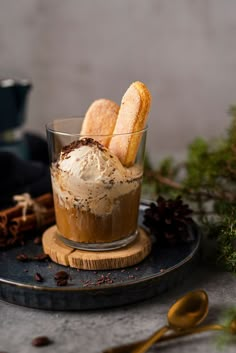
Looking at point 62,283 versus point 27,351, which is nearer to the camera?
point 27,351

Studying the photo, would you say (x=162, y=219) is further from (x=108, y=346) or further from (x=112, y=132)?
(x=108, y=346)

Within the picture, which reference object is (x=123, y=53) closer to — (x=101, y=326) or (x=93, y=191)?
(x=93, y=191)

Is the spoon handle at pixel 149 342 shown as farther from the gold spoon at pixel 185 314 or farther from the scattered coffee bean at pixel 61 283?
the scattered coffee bean at pixel 61 283

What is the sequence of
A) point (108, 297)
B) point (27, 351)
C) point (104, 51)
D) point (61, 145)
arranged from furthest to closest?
1. point (104, 51)
2. point (61, 145)
3. point (108, 297)
4. point (27, 351)

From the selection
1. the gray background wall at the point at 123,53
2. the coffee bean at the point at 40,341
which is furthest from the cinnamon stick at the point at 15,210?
the gray background wall at the point at 123,53

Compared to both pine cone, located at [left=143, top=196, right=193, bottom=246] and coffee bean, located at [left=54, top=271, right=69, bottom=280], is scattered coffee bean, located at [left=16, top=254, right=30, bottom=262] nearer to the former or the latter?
coffee bean, located at [left=54, top=271, right=69, bottom=280]

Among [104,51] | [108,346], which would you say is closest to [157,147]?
[104,51]
